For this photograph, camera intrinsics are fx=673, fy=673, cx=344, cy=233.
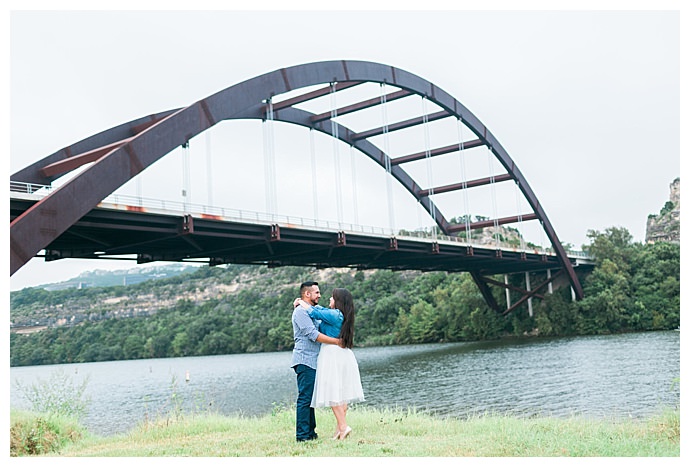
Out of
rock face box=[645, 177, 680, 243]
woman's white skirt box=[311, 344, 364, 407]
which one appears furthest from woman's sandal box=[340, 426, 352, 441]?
rock face box=[645, 177, 680, 243]

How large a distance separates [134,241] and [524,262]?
3166 cm

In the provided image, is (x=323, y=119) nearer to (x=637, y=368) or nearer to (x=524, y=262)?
(x=637, y=368)

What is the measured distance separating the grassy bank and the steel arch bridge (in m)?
7.39

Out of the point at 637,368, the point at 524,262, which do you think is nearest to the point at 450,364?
the point at 637,368

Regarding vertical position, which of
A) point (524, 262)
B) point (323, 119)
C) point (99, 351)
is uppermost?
point (323, 119)

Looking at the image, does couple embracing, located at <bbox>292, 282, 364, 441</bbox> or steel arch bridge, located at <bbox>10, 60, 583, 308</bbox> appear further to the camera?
steel arch bridge, located at <bbox>10, 60, 583, 308</bbox>

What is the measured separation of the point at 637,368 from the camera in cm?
2241

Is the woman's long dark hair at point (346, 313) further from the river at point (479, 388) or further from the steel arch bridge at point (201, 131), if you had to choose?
the steel arch bridge at point (201, 131)

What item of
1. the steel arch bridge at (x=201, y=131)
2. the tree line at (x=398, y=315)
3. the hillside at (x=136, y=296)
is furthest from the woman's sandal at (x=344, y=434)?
the hillside at (x=136, y=296)

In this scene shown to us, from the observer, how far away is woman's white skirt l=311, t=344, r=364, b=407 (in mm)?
7207

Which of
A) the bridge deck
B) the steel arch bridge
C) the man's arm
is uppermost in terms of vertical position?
the steel arch bridge

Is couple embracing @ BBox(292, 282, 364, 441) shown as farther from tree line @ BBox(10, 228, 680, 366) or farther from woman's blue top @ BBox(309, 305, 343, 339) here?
tree line @ BBox(10, 228, 680, 366)

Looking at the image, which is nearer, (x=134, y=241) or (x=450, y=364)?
(x=134, y=241)
